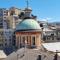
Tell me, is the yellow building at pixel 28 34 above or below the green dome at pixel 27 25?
below

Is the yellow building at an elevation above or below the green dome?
below

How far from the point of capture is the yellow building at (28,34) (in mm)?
21094

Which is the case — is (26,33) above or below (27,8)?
below

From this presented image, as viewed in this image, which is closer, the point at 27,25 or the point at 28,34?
the point at 28,34

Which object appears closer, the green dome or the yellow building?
the yellow building

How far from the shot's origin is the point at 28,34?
21.1 metres

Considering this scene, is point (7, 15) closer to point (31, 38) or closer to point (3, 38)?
point (3, 38)

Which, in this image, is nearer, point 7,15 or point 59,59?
point 59,59

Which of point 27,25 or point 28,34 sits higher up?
point 27,25

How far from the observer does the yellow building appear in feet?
69.2

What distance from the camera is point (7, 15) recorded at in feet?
131

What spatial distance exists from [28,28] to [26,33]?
41 centimetres

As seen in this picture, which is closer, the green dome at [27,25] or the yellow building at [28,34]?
the yellow building at [28,34]

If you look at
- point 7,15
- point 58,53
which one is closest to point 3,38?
point 7,15
